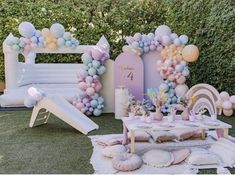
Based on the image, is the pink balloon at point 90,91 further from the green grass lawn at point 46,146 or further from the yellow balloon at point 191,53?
the yellow balloon at point 191,53

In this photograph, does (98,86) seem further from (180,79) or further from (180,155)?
(180,155)

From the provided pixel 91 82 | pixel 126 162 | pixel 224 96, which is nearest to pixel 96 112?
pixel 91 82

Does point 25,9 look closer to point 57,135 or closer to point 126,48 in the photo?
point 126,48

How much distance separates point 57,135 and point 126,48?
8.15 feet

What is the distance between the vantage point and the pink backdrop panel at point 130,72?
6.74m

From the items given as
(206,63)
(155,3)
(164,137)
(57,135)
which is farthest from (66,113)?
(155,3)

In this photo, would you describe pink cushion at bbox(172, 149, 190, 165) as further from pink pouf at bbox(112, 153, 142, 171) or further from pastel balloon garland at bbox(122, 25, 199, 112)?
pastel balloon garland at bbox(122, 25, 199, 112)

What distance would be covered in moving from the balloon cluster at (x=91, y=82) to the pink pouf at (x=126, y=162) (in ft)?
9.40

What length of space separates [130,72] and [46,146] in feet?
8.88

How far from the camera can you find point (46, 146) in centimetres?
452

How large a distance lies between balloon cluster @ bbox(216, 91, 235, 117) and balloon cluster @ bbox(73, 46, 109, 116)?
7.12 ft

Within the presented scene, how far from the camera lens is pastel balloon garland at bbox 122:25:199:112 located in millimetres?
6738

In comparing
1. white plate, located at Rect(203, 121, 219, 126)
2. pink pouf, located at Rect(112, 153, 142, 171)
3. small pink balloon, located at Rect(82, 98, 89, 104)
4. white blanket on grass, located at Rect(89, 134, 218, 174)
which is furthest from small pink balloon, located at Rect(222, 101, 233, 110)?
pink pouf, located at Rect(112, 153, 142, 171)

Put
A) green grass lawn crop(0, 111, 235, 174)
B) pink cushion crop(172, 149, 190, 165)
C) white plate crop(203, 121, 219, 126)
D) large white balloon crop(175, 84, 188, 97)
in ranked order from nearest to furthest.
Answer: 1. green grass lawn crop(0, 111, 235, 174)
2. pink cushion crop(172, 149, 190, 165)
3. white plate crop(203, 121, 219, 126)
4. large white balloon crop(175, 84, 188, 97)
